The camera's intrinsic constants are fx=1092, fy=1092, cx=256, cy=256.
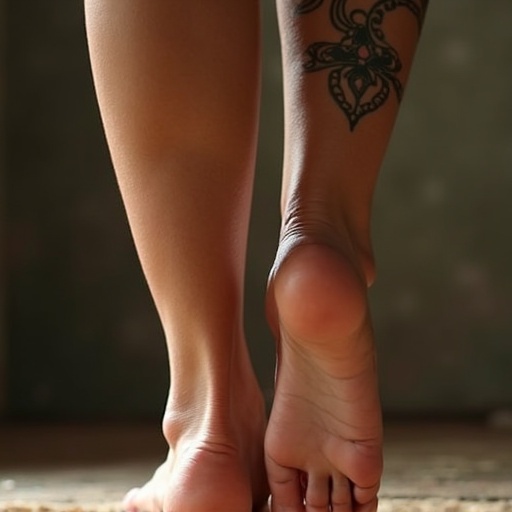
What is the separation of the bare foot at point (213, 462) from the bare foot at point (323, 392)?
0.13ft

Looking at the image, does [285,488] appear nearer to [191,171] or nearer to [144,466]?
[191,171]

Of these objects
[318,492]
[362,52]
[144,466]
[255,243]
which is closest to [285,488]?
[318,492]

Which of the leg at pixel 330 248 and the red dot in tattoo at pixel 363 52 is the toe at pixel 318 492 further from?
the red dot in tattoo at pixel 363 52

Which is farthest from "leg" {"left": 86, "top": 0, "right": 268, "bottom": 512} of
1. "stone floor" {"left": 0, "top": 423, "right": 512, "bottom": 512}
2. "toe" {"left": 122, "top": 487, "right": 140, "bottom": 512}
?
"stone floor" {"left": 0, "top": 423, "right": 512, "bottom": 512}

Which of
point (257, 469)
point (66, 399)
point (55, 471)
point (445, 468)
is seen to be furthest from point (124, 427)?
point (257, 469)

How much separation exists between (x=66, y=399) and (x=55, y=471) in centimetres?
133

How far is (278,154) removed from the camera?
312 centimetres

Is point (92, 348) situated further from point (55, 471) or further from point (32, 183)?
point (55, 471)

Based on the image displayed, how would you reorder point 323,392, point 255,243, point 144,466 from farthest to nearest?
point 255,243
point 144,466
point 323,392

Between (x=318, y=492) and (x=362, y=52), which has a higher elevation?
(x=362, y=52)

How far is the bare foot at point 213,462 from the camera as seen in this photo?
2.93 feet

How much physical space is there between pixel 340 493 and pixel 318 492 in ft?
0.06

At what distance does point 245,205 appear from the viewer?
3.24 feet

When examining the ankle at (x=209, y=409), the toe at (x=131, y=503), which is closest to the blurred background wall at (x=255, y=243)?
the toe at (x=131, y=503)
